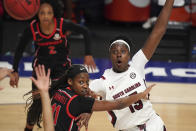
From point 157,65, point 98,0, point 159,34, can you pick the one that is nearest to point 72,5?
point 98,0

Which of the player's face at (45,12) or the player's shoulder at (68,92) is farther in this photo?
the player's face at (45,12)

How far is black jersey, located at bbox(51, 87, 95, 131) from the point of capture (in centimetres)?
388

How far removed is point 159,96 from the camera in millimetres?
7602

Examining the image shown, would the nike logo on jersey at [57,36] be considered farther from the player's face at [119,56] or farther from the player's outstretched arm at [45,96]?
the player's outstretched arm at [45,96]

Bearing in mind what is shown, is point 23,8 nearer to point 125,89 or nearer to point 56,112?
point 125,89

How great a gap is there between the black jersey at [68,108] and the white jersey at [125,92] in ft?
1.49

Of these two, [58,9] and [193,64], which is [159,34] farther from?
[193,64]

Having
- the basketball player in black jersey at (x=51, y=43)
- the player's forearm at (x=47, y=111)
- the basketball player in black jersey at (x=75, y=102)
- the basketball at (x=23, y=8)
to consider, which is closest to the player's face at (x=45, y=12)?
the basketball player in black jersey at (x=51, y=43)

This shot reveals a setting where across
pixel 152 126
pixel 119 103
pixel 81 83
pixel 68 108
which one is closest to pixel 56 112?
pixel 68 108

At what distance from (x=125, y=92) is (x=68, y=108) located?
71 cm

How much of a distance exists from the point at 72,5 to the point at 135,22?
1.94 m

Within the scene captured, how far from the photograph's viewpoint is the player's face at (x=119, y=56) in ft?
14.1

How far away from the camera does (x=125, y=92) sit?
434cm

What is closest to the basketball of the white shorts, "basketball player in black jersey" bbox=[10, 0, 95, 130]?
"basketball player in black jersey" bbox=[10, 0, 95, 130]
